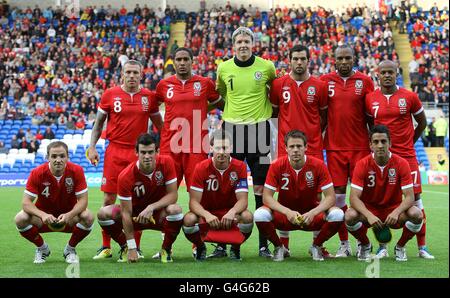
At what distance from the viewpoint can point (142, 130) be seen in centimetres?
748

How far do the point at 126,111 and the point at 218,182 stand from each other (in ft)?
4.10

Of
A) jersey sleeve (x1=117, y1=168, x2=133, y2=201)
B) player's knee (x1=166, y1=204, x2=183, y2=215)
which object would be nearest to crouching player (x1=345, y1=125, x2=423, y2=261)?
player's knee (x1=166, y1=204, x2=183, y2=215)

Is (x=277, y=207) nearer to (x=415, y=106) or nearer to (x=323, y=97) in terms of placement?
(x=323, y=97)

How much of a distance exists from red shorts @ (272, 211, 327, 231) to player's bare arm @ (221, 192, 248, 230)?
30 centimetres

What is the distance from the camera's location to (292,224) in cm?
668

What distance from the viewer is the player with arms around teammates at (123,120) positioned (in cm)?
737

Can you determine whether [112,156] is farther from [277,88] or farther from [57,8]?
[57,8]

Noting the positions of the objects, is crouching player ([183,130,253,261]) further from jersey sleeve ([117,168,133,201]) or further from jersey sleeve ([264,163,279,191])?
jersey sleeve ([117,168,133,201])

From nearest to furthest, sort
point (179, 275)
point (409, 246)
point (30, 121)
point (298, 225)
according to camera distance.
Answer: point (179, 275)
point (298, 225)
point (409, 246)
point (30, 121)

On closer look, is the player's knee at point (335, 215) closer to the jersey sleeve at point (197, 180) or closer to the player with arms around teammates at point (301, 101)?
the player with arms around teammates at point (301, 101)

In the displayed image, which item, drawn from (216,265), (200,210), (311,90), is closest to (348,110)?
(311,90)

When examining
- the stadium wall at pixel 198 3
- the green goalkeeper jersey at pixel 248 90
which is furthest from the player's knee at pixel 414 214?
the stadium wall at pixel 198 3

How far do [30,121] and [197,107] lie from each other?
17.4 meters

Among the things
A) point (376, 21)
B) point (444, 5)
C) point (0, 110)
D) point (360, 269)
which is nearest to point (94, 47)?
point (0, 110)
